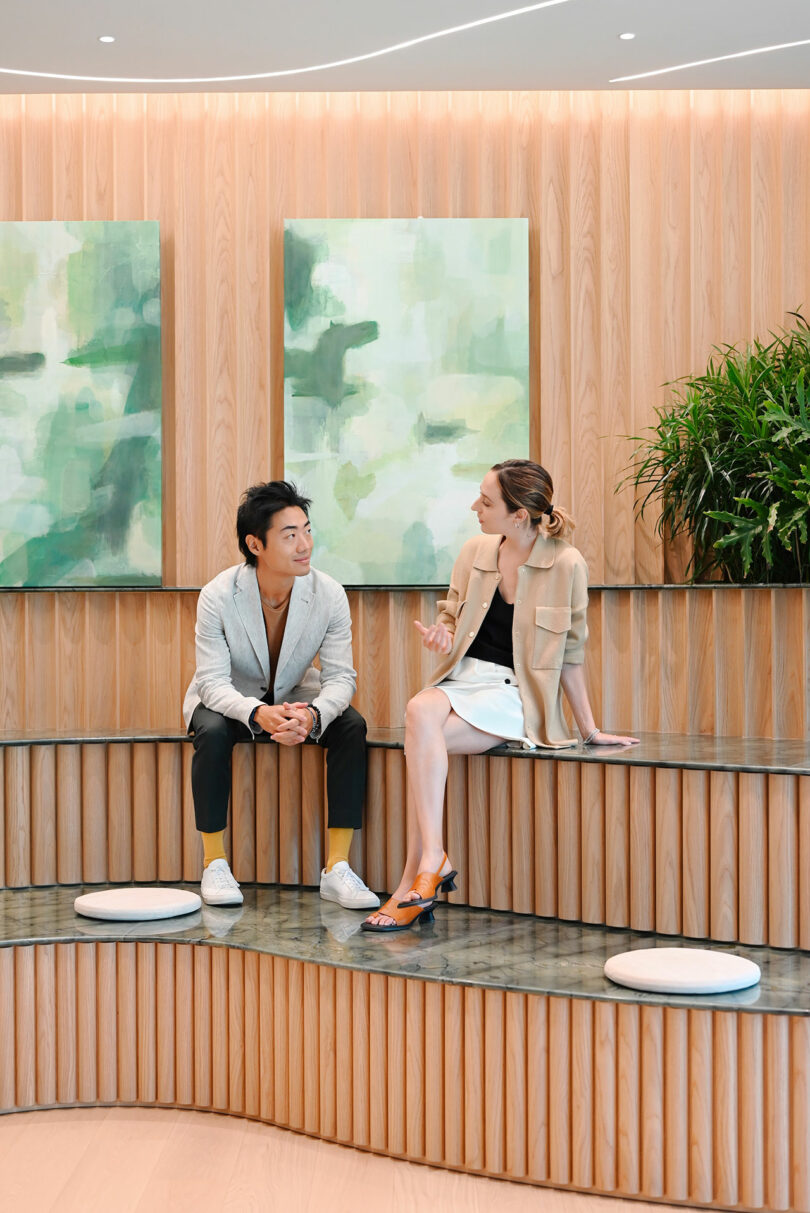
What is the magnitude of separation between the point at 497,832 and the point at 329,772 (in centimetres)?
48

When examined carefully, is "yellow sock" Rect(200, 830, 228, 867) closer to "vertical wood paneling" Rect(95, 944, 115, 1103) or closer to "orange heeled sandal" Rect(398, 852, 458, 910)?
"vertical wood paneling" Rect(95, 944, 115, 1103)

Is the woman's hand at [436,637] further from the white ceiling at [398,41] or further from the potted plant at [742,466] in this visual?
the white ceiling at [398,41]

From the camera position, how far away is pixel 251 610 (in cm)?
329

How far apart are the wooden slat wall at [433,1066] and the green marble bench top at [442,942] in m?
0.03

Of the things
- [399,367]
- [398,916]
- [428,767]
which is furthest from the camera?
[399,367]

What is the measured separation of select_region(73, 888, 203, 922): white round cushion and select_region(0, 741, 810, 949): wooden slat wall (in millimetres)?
366

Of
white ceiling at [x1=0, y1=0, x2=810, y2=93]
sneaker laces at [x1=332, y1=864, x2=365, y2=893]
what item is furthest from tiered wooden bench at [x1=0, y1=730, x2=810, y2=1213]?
white ceiling at [x1=0, y1=0, x2=810, y2=93]

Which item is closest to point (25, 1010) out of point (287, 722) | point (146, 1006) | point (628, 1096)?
point (146, 1006)

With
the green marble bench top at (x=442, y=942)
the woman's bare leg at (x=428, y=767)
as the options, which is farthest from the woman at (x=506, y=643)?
the green marble bench top at (x=442, y=942)

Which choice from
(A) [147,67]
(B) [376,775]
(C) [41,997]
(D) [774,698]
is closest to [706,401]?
(D) [774,698]

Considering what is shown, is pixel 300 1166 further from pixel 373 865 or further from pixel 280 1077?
pixel 373 865

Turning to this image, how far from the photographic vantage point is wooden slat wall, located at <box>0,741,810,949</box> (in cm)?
260

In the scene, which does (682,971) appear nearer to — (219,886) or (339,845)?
(339,845)

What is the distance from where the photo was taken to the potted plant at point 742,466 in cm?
338
